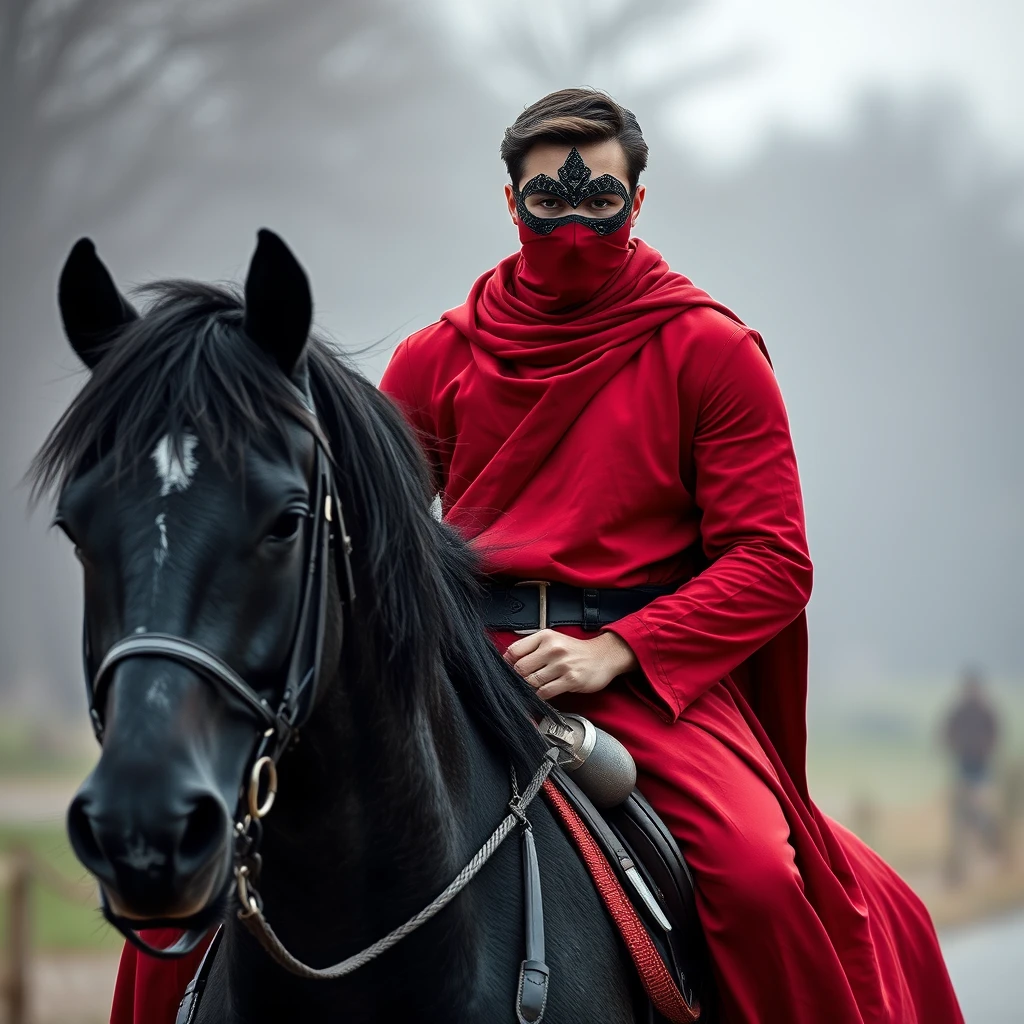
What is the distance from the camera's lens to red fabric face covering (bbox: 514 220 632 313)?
120 inches

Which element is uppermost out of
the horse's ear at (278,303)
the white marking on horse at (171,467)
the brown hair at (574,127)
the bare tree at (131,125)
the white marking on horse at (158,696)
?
the bare tree at (131,125)

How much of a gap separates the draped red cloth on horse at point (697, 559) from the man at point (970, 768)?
10561mm

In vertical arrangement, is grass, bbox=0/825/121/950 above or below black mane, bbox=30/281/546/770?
below

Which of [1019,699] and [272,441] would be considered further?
[1019,699]

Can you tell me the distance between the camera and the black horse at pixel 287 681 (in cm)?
170

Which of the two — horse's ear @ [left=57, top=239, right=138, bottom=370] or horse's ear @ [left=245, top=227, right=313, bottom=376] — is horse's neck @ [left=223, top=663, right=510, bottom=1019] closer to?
horse's ear @ [left=245, top=227, right=313, bottom=376]

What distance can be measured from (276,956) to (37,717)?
1873 cm

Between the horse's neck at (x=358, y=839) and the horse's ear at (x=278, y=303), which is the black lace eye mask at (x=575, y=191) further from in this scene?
the horse's neck at (x=358, y=839)

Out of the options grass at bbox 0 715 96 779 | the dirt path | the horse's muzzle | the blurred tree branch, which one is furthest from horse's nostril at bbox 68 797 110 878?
the blurred tree branch

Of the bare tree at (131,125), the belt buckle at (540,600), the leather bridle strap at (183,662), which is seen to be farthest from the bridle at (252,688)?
the bare tree at (131,125)

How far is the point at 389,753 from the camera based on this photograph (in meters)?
2.16

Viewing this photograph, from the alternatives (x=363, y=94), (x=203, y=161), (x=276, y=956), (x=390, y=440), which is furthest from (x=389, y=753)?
(x=363, y=94)

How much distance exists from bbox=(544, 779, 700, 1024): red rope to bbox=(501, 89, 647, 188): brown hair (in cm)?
141

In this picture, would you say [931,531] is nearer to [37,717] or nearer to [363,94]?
[363,94]
